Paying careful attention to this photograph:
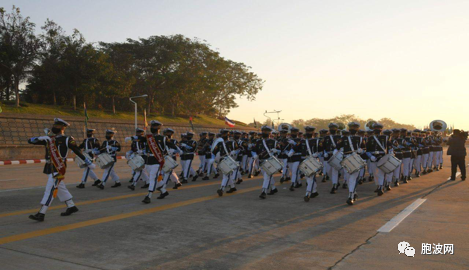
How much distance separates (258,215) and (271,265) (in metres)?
3.41

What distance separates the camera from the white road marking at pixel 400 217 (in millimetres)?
7603

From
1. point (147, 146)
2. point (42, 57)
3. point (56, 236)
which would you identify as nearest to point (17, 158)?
point (42, 57)

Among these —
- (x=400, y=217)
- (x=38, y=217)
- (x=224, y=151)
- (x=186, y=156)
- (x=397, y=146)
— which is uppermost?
(x=397, y=146)

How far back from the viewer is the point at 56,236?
6734mm

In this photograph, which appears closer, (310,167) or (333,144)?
(310,167)

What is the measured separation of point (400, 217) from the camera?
8.67 meters

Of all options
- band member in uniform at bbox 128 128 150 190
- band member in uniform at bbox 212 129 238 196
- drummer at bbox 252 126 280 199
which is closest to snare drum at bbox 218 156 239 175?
band member in uniform at bbox 212 129 238 196

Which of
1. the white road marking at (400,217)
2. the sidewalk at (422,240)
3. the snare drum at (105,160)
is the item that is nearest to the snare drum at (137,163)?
the snare drum at (105,160)

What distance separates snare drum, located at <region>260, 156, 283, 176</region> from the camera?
11.1 meters

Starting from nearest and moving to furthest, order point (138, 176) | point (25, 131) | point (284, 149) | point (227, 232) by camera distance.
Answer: point (227, 232) → point (284, 149) → point (138, 176) → point (25, 131)

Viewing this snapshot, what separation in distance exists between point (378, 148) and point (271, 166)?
3338 mm

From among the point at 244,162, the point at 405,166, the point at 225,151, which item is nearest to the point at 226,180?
the point at 225,151

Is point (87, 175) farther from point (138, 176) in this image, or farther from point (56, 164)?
point (56, 164)

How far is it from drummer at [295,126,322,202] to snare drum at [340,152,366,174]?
3.00 feet
